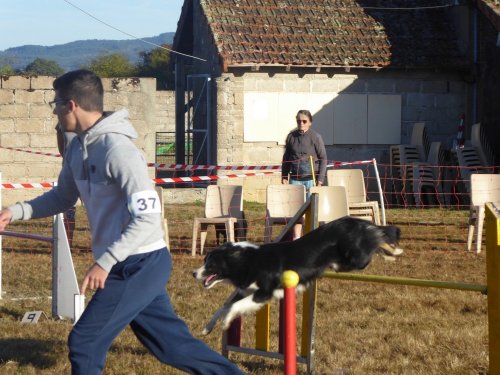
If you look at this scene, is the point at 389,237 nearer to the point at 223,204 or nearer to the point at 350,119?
the point at 223,204

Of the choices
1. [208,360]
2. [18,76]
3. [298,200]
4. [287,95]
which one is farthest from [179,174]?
[208,360]

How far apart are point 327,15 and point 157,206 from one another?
57.5ft

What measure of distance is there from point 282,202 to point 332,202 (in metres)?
0.60

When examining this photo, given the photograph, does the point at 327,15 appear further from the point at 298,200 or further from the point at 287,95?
the point at 298,200

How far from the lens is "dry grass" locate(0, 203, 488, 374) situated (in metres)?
7.00

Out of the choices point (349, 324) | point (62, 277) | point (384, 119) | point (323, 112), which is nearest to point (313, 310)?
point (349, 324)

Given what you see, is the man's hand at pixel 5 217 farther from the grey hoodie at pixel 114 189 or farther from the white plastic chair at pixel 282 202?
the white plastic chair at pixel 282 202

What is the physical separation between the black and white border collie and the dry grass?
2.34ft

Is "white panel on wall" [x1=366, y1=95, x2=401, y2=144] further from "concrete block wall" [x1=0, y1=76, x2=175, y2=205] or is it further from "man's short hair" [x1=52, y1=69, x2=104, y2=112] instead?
"man's short hair" [x1=52, y1=69, x2=104, y2=112]

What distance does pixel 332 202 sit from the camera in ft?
41.8

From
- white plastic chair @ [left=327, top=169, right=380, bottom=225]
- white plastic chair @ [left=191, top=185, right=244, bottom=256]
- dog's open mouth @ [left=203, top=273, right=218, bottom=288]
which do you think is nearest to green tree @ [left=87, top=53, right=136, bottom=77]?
white plastic chair @ [left=327, top=169, right=380, bottom=225]

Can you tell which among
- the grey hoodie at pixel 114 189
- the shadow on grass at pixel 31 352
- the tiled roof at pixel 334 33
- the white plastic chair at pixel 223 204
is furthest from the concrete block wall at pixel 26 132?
the grey hoodie at pixel 114 189

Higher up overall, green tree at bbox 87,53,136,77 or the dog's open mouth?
green tree at bbox 87,53,136,77

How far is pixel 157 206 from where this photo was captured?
462cm
